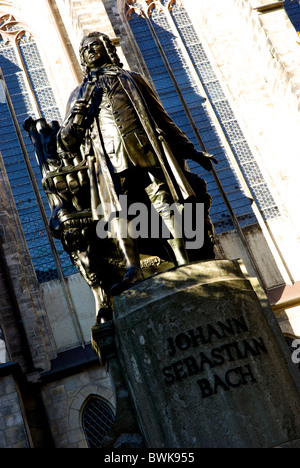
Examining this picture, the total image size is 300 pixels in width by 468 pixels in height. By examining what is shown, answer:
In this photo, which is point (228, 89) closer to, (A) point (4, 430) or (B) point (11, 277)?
(B) point (11, 277)

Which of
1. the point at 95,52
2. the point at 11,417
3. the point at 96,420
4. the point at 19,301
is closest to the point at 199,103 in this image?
the point at 19,301

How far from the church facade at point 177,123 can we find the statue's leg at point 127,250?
6.75m

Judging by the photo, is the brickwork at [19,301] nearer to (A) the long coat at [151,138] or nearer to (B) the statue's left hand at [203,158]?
(A) the long coat at [151,138]

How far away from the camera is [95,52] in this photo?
13.2ft

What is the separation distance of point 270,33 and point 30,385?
969 centimetres

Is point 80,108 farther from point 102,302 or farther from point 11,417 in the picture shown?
point 11,417

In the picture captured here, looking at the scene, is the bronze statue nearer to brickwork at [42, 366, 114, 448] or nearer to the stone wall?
the stone wall

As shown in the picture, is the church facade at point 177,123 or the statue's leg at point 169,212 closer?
the statue's leg at point 169,212

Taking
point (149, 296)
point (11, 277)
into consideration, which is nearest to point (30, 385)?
point (11, 277)

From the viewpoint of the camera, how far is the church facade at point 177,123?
10203mm

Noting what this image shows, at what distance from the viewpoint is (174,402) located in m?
2.56

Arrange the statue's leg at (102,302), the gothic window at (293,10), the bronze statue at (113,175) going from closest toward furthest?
the bronze statue at (113,175) < the statue's leg at (102,302) < the gothic window at (293,10)

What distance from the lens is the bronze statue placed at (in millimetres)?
3480

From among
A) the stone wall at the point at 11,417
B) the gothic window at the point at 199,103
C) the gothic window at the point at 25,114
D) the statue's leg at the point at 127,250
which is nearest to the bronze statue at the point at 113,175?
the statue's leg at the point at 127,250
